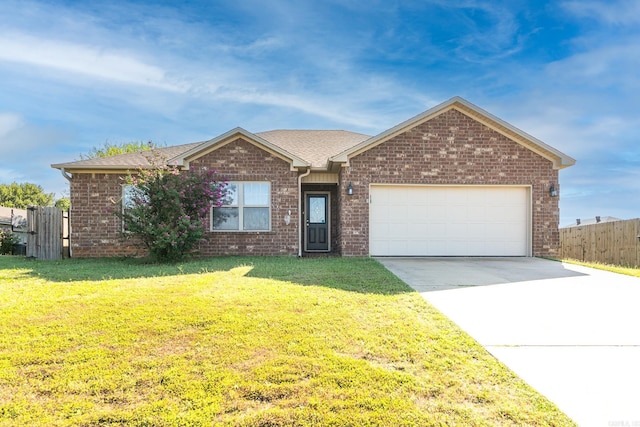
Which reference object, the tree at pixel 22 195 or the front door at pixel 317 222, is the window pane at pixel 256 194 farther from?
the tree at pixel 22 195

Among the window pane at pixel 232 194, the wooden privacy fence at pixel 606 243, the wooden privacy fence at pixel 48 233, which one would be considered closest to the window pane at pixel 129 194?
the wooden privacy fence at pixel 48 233

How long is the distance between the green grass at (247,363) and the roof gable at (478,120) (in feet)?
21.0

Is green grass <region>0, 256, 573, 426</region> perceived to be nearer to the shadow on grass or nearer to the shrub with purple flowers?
the shadow on grass

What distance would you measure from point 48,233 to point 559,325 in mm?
14637

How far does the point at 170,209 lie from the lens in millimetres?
11188

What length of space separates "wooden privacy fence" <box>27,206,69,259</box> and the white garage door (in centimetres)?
1036

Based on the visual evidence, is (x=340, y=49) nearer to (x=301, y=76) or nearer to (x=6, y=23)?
(x=301, y=76)

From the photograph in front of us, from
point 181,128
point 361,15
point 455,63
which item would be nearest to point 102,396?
point 361,15

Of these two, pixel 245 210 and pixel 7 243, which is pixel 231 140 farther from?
pixel 7 243

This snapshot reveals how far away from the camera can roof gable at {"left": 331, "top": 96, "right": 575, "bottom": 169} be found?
38.6ft

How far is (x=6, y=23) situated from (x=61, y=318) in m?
8.26

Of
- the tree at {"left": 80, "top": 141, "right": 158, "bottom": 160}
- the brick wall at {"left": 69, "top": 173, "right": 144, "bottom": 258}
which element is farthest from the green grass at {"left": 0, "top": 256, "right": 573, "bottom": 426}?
the tree at {"left": 80, "top": 141, "right": 158, "bottom": 160}

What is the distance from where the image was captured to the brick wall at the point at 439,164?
12008mm

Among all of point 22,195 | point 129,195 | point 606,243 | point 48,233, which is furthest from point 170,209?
point 22,195
